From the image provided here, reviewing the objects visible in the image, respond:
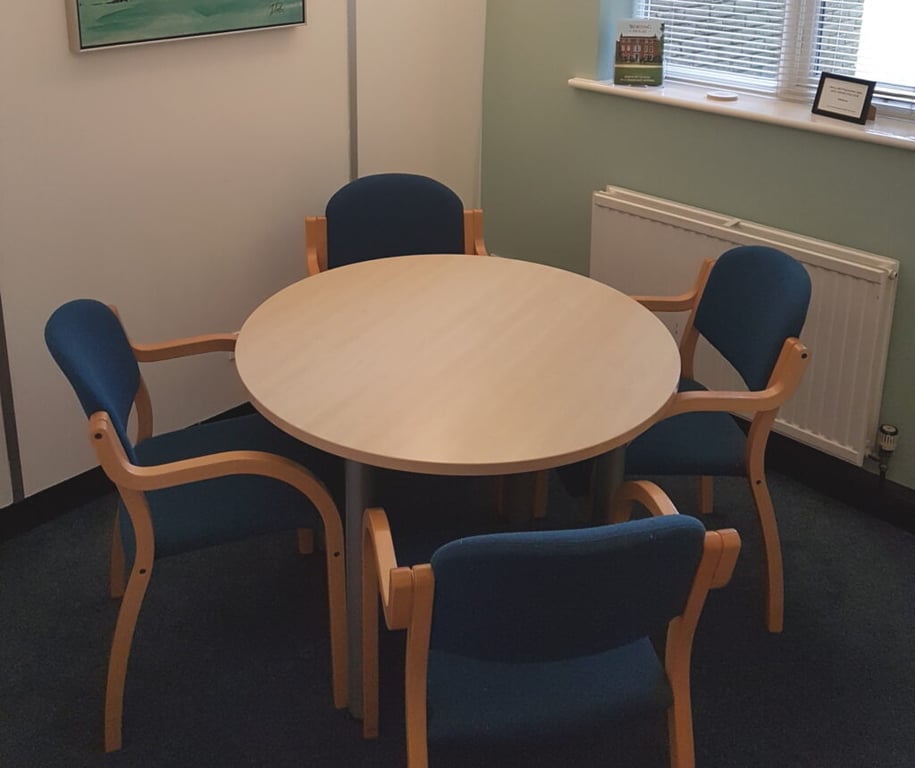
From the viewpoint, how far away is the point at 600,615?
1.63 m

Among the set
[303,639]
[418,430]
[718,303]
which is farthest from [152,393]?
[718,303]

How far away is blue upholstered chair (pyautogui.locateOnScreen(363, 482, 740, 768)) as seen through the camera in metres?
1.56

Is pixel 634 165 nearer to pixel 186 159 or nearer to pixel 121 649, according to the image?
pixel 186 159

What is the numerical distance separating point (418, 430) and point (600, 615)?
0.57 metres

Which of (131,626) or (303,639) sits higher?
(131,626)

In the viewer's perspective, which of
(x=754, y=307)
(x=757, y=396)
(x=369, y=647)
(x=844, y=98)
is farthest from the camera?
(x=844, y=98)

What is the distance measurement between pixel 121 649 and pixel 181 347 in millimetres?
722

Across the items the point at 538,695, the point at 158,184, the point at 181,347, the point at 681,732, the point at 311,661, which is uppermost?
the point at 158,184

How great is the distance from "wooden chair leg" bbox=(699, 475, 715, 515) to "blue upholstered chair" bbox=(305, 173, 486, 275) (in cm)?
93

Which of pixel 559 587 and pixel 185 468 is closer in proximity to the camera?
pixel 559 587

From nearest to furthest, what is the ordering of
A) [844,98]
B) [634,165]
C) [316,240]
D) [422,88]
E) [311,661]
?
[311,661], [844,98], [316,240], [634,165], [422,88]

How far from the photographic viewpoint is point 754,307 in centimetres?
264

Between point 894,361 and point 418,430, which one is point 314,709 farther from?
point 894,361

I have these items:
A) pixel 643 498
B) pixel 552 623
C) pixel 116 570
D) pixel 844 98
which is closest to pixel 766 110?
pixel 844 98
